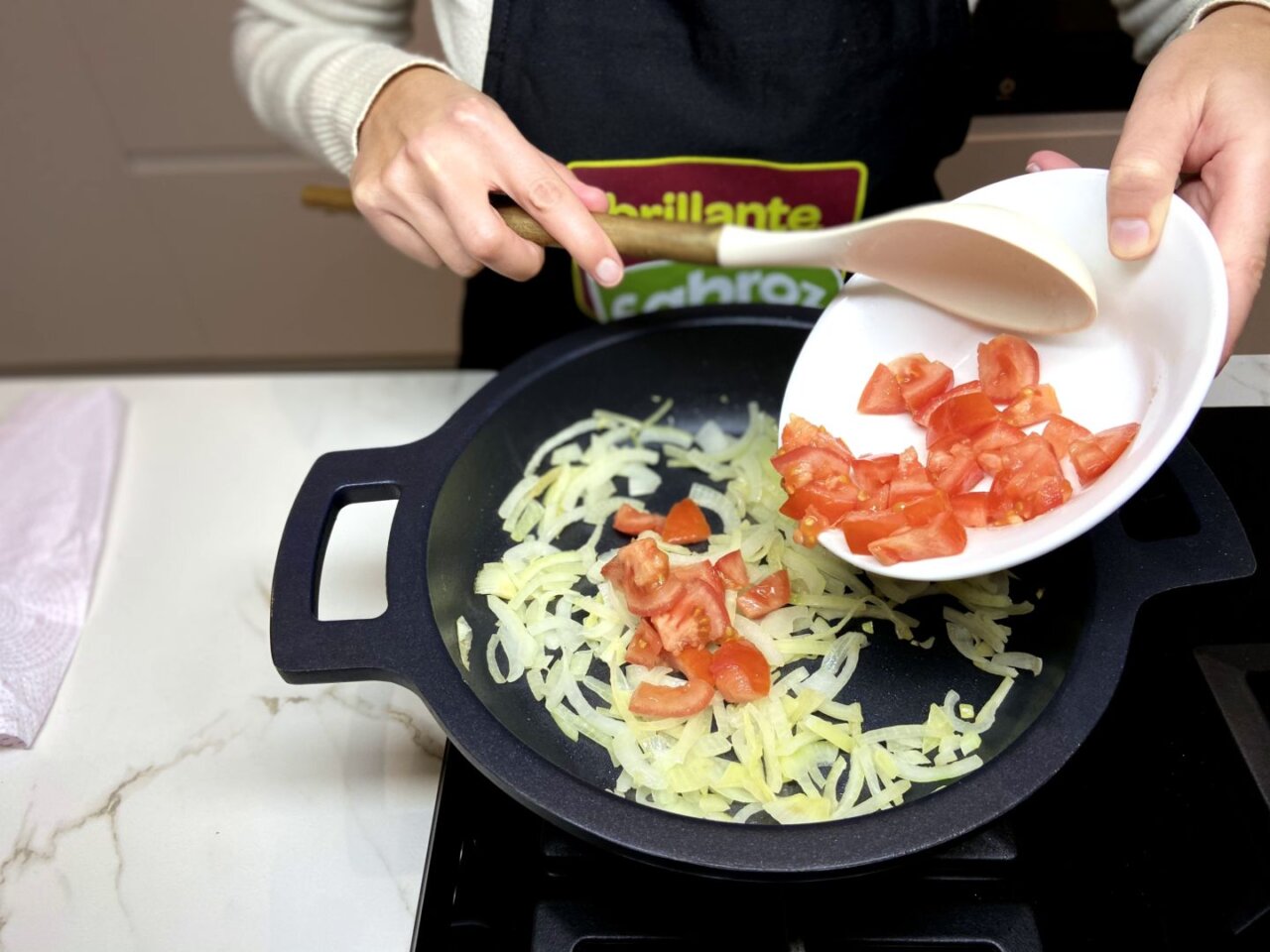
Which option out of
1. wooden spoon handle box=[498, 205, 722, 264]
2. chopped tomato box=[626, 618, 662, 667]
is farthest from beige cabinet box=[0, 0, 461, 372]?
chopped tomato box=[626, 618, 662, 667]

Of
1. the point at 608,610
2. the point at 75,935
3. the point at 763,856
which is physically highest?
the point at 763,856

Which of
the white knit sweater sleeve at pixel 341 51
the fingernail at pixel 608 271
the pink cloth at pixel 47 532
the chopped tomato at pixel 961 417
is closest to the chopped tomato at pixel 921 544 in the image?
the chopped tomato at pixel 961 417

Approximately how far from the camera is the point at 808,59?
117 centimetres

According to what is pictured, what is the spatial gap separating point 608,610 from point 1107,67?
1.05 m

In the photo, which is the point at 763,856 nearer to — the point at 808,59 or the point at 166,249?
the point at 808,59

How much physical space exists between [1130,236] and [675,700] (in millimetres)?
564

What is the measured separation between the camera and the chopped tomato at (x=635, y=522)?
44.5 inches

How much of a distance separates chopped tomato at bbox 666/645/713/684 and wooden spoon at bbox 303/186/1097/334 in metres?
0.37

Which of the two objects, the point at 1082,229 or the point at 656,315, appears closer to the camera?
the point at 1082,229

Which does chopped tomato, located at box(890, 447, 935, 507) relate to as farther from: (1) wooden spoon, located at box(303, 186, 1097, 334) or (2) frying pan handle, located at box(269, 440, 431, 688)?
(2) frying pan handle, located at box(269, 440, 431, 688)

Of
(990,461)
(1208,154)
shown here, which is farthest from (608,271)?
(1208,154)

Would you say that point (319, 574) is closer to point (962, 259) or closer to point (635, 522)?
point (635, 522)

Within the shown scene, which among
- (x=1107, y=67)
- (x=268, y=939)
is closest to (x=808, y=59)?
(x=1107, y=67)

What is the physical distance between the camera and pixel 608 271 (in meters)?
0.92
